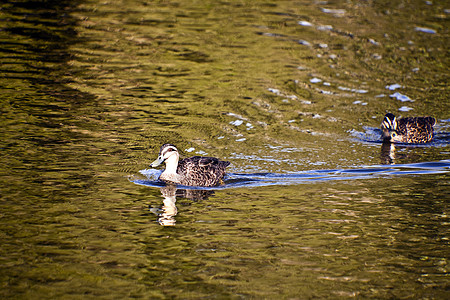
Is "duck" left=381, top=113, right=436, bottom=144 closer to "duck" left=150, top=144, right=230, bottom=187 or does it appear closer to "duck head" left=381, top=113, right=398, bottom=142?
"duck head" left=381, top=113, right=398, bottom=142

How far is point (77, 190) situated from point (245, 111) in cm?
724

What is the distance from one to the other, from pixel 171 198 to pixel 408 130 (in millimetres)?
7538

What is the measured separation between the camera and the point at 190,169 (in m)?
12.8

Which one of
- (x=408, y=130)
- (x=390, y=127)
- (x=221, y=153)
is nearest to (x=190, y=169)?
(x=221, y=153)

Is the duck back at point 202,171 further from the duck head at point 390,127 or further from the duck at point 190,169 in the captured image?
the duck head at point 390,127

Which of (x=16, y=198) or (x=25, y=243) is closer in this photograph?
(x=25, y=243)

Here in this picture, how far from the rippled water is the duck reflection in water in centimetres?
5

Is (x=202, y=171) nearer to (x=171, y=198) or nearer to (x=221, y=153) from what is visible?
(x=171, y=198)

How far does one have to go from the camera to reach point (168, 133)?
610 inches

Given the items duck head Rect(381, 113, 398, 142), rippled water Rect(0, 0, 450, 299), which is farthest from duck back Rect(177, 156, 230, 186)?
duck head Rect(381, 113, 398, 142)

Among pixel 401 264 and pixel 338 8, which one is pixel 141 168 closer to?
pixel 401 264

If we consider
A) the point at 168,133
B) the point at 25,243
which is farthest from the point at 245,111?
the point at 25,243

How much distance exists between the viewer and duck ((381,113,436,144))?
16.0 m

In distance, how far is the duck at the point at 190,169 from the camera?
12.6 metres
